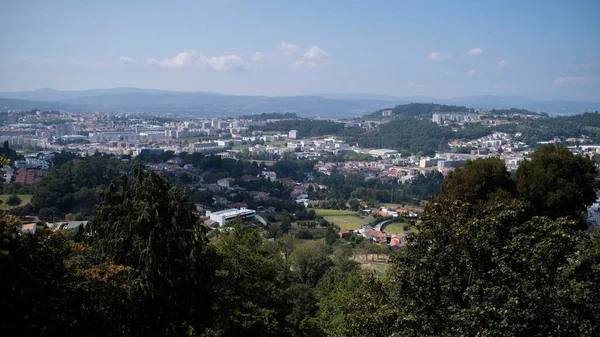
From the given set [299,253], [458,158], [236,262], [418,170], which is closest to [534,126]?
[458,158]

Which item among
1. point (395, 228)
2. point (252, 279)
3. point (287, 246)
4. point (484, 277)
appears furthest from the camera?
point (395, 228)

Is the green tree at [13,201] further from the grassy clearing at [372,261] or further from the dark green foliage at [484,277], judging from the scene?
the dark green foliage at [484,277]

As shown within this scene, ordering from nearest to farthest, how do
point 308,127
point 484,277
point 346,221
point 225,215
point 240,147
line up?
1. point 484,277
2. point 225,215
3. point 346,221
4. point 240,147
5. point 308,127

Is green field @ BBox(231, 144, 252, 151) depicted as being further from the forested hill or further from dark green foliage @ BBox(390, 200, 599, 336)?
dark green foliage @ BBox(390, 200, 599, 336)

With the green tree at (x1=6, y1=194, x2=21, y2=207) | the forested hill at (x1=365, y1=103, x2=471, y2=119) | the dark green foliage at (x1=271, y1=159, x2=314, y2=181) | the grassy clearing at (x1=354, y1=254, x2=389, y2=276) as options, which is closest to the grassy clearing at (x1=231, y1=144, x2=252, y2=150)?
the dark green foliage at (x1=271, y1=159, x2=314, y2=181)

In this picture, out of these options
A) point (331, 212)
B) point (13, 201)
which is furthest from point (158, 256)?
point (331, 212)

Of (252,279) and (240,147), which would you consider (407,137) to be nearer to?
(240,147)

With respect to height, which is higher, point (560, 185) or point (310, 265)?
point (560, 185)
